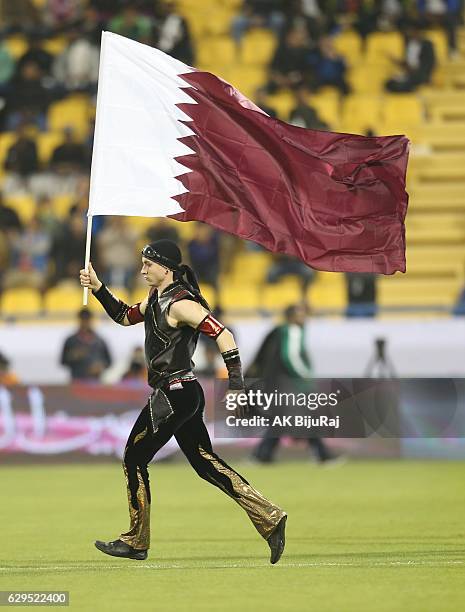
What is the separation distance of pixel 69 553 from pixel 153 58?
3701 mm

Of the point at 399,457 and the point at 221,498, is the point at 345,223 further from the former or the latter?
the point at 399,457

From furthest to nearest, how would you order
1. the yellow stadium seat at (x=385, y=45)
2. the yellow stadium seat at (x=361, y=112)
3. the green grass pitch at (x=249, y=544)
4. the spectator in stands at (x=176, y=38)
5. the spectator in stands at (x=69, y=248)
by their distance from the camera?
the yellow stadium seat at (x=385, y=45)
the spectator in stands at (x=176, y=38)
the yellow stadium seat at (x=361, y=112)
the spectator in stands at (x=69, y=248)
the green grass pitch at (x=249, y=544)

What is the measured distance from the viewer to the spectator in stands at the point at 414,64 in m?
26.2

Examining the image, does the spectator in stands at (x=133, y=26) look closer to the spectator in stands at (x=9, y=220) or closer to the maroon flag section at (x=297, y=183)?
the spectator in stands at (x=9, y=220)

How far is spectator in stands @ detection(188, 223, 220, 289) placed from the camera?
2284 centimetres

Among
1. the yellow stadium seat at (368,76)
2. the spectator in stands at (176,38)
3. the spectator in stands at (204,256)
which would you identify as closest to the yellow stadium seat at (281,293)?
the spectator in stands at (204,256)

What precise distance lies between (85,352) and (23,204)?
4888 mm

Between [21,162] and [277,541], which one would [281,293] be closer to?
[21,162]

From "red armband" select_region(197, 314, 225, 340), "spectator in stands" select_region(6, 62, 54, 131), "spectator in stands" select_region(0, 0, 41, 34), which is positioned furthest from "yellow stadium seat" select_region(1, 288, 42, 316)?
"red armband" select_region(197, 314, 225, 340)

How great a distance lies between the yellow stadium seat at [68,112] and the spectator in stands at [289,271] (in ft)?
17.5

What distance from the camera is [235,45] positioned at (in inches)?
1089

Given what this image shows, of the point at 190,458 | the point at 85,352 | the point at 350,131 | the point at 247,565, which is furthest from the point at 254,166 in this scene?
the point at 350,131

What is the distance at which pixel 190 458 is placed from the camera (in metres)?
11.1

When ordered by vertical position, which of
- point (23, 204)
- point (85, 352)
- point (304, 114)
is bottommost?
point (85, 352)
